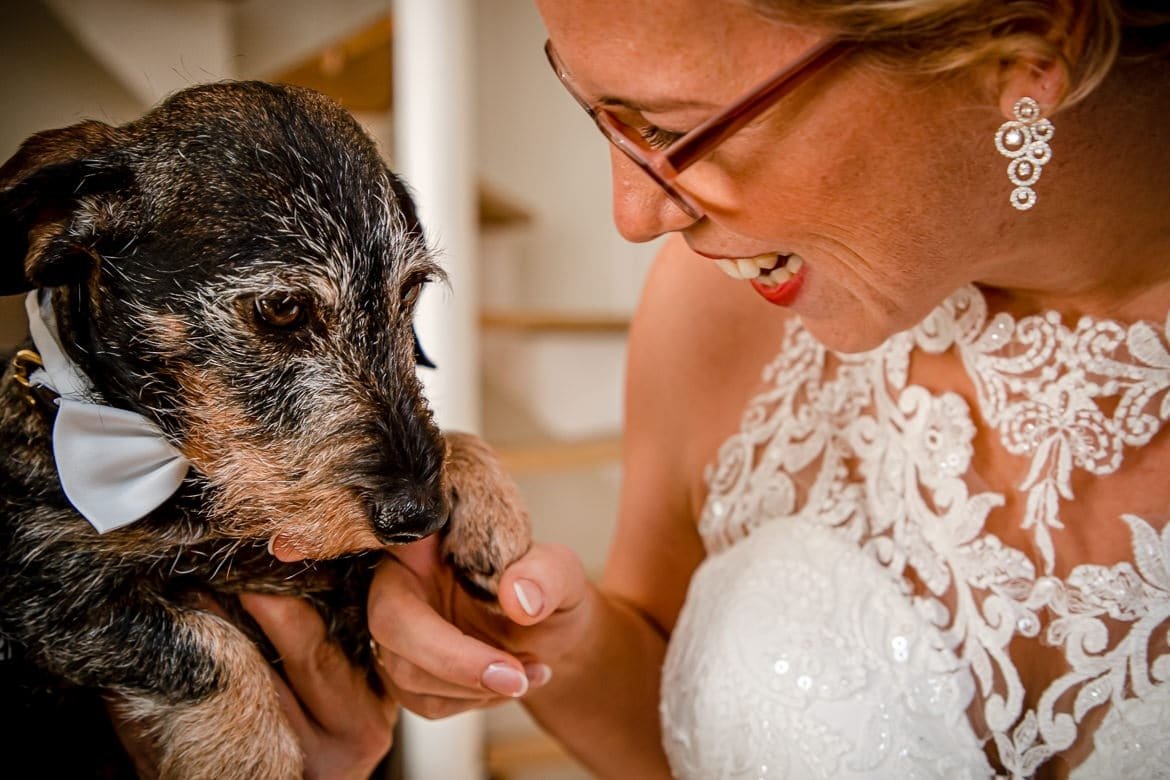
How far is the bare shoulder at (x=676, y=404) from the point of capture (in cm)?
151

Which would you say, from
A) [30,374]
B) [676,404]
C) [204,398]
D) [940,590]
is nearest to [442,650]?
[204,398]

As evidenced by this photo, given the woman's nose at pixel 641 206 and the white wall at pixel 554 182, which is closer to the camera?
the woman's nose at pixel 641 206

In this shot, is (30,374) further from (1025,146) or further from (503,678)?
(1025,146)

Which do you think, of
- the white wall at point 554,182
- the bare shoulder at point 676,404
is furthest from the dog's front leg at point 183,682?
the white wall at point 554,182

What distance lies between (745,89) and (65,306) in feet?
2.18

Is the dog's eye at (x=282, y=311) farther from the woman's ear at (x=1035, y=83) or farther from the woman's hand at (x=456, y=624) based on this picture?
the woman's ear at (x=1035, y=83)

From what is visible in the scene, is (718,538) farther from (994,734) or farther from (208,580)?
(208,580)

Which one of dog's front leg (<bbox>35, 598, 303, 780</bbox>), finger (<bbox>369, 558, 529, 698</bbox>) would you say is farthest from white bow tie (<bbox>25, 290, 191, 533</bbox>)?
finger (<bbox>369, 558, 529, 698</bbox>)

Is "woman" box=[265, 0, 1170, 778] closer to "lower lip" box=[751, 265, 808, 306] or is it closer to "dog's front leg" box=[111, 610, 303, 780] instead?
"lower lip" box=[751, 265, 808, 306]

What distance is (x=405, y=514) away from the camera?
766 mm

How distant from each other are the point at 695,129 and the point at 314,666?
0.68 m

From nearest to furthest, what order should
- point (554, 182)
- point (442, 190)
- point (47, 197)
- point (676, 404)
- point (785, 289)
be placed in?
point (47, 197), point (785, 289), point (442, 190), point (676, 404), point (554, 182)

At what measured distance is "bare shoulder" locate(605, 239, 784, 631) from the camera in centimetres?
151

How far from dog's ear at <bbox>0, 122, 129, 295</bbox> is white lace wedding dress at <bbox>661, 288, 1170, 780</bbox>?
0.92 m
